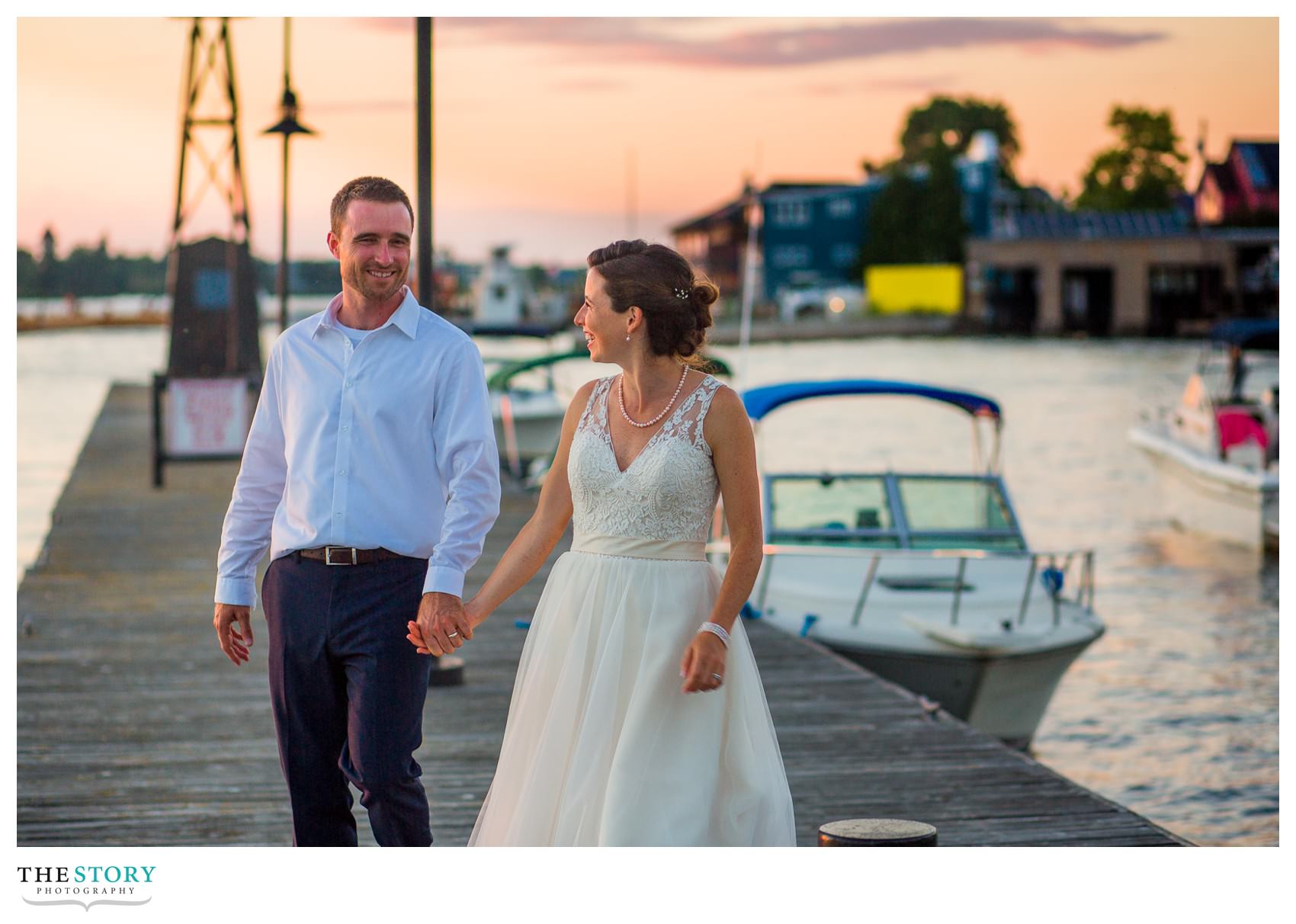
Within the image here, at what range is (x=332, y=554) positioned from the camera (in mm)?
3572

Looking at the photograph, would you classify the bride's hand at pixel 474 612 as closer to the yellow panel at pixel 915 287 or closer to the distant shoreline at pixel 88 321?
the yellow panel at pixel 915 287

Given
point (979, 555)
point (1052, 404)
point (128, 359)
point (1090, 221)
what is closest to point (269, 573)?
point (979, 555)

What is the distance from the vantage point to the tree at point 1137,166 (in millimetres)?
61844

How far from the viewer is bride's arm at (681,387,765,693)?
344cm

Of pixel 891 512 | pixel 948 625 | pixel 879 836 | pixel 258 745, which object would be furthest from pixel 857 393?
pixel 879 836

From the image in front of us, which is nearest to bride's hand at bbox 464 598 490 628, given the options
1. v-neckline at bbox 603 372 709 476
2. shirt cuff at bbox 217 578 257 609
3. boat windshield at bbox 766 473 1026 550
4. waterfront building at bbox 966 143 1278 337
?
v-neckline at bbox 603 372 709 476

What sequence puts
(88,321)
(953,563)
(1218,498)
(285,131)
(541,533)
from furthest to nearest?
1. (88,321)
2. (1218,498)
3. (285,131)
4. (953,563)
5. (541,533)

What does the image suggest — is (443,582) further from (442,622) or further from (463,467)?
(463,467)

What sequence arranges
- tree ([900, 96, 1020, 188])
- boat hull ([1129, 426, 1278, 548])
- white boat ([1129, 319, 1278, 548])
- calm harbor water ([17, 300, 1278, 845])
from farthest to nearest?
tree ([900, 96, 1020, 188]), white boat ([1129, 319, 1278, 548]), boat hull ([1129, 426, 1278, 548]), calm harbor water ([17, 300, 1278, 845])

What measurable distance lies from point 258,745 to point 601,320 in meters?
3.43

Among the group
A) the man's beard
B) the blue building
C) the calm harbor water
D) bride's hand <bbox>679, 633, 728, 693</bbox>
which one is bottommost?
the calm harbor water

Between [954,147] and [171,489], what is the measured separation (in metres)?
99.8

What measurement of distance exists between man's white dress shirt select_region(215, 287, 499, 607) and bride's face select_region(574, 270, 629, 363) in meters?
0.25

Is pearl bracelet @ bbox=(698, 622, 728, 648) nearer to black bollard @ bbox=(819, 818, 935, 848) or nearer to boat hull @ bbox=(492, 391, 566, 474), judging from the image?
black bollard @ bbox=(819, 818, 935, 848)
